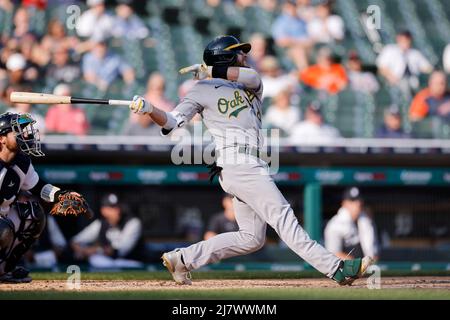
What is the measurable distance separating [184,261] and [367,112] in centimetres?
588

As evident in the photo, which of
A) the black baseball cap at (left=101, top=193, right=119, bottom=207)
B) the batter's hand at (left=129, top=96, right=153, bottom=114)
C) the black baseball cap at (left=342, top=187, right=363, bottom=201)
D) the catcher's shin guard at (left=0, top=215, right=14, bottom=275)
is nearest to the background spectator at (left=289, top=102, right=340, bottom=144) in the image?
the black baseball cap at (left=342, top=187, right=363, bottom=201)

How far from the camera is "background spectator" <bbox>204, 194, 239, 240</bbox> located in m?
10.8

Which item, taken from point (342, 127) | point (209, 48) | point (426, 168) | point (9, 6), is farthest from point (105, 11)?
point (209, 48)

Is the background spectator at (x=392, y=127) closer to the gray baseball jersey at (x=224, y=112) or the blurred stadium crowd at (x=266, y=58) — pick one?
the blurred stadium crowd at (x=266, y=58)

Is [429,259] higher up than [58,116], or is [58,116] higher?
[58,116]

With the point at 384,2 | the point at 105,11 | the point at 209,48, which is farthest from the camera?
the point at 384,2

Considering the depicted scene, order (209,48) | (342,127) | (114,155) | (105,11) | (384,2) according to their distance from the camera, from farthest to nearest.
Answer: (384,2) < (105,11) < (342,127) < (114,155) < (209,48)

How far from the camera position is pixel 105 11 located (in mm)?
13570

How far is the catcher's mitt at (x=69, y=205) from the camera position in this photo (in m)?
7.14

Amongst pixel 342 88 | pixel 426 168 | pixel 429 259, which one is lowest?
pixel 429 259

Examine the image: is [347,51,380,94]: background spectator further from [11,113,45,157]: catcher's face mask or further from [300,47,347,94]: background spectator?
[11,113,45,157]: catcher's face mask

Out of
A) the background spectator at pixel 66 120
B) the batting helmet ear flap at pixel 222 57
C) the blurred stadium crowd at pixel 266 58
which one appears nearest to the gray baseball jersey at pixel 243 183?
the batting helmet ear flap at pixel 222 57

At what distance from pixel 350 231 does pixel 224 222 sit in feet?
4.45

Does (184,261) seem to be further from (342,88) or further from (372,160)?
(342,88)
